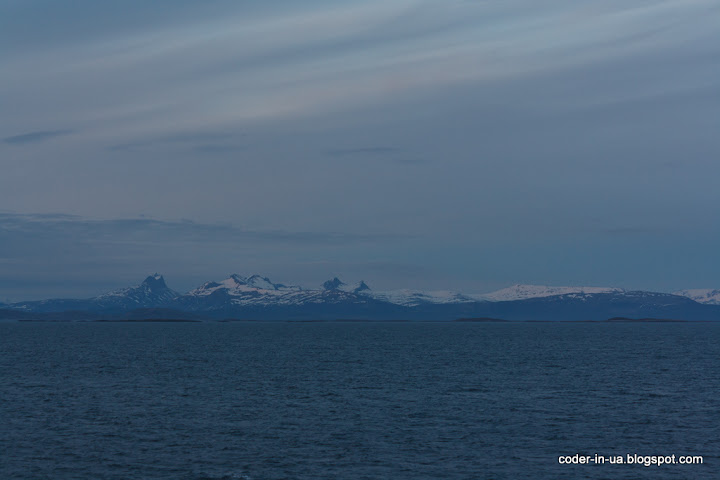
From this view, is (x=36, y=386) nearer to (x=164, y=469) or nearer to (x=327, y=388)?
(x=327, y=388)

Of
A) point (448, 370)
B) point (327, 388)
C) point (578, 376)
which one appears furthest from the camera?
point (448, 370)

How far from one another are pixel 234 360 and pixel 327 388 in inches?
1998

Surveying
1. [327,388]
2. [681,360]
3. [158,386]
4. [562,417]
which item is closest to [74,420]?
[158,386]

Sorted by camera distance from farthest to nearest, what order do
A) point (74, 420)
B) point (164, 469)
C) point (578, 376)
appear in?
point (578, 376) < point (74, 420) < point (164, 469)

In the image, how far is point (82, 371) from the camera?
11162 cm

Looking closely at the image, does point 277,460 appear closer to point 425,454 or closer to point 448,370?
point 425,454

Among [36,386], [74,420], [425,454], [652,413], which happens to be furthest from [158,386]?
[652,413]

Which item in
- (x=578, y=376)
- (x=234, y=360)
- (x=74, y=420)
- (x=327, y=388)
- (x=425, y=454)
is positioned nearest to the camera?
(x=425, y=454)

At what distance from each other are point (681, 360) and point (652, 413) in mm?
74034

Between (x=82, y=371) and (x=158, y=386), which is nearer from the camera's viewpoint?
(x=158, y=386)

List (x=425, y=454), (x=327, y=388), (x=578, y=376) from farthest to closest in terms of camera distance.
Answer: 1. (x=578, y=376)
2. (x=327, y=388)
3. (x=425, y=454)

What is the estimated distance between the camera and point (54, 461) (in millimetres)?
51719

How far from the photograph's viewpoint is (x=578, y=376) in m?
105

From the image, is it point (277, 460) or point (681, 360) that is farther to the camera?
point (681, 360)
